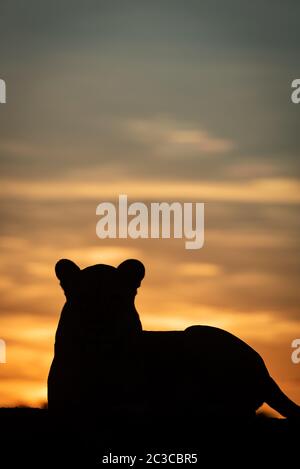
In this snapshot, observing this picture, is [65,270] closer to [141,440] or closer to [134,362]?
[134,362]

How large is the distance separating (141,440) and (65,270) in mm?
2263

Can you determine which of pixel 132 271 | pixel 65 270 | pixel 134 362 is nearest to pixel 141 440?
pixel 134 362

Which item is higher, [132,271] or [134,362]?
[132,271]

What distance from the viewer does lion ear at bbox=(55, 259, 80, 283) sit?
12.4 metres

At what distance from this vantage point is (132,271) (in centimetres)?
1237

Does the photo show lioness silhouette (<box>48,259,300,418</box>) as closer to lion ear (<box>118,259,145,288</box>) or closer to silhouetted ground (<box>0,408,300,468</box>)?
lion ear (<box>118,259,145,288</box>)

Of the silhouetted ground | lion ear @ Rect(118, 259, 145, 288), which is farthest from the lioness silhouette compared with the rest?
the silhouetted ground

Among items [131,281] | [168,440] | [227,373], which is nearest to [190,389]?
[227,373]

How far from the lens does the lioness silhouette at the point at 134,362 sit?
12.1 m

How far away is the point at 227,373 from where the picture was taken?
505 inches

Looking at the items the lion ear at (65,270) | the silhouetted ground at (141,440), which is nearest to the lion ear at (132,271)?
the lion ear at (65,270)
